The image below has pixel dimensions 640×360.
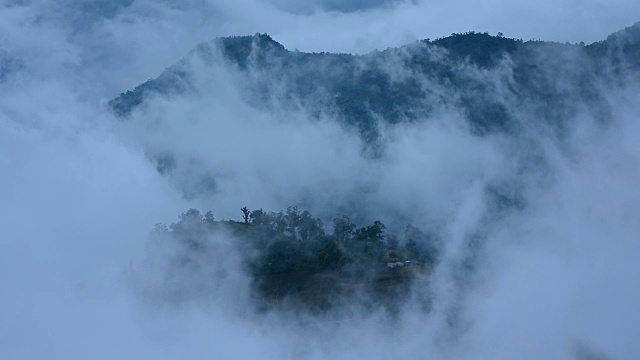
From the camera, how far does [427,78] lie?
4369cm

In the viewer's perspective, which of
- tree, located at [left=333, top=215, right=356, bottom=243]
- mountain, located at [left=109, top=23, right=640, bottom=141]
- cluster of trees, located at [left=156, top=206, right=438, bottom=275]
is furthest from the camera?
mountain, located at [left=109, top=23, right=640, bottom=141]

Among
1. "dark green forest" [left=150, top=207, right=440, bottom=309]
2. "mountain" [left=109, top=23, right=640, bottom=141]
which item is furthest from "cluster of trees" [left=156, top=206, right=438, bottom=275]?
"mountain" [left=109, top=23, right=640, bottom=141]

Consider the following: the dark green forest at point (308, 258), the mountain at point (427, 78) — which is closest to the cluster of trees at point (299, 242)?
the dark green forest at point (308, 258)

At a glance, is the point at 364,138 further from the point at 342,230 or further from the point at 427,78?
the point at 342,230

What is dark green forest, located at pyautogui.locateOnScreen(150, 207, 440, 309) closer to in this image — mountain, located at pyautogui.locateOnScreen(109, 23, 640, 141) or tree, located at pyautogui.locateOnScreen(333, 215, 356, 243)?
tree, located at pyautogui.locateOnScreen(333, 215, 356, 243)

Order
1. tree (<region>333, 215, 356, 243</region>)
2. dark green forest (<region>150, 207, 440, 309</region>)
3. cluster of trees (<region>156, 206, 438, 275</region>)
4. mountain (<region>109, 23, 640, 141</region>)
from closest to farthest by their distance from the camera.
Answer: dark green forest (<region>150, 207, 440, 309</region>)
cluster of trees (<region>156, 206, 438, 275</region>)
tree (<region>333, 215, 356, 243</region>)
mountain (<region>109, 23, 640, 141</region>)

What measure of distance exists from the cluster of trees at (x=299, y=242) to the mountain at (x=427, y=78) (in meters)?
12.5

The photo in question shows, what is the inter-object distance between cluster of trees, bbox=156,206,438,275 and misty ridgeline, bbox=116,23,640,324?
2.3 inches

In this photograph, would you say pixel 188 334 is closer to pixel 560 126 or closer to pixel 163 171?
pixel 163 171

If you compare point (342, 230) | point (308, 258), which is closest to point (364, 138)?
point (342, 230)

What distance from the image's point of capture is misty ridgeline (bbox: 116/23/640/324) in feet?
88.3

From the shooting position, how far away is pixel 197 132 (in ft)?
153

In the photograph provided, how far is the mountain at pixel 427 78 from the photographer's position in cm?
4028

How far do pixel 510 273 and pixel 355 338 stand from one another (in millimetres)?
6954
